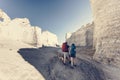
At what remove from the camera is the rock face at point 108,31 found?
60.3ft

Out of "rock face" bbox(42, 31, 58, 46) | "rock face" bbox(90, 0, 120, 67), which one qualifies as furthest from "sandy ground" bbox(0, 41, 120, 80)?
"rock face" bbox(42, 31, 58, 46)

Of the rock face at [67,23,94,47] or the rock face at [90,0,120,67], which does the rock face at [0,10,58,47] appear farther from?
the rock face at [90,0,120,67]

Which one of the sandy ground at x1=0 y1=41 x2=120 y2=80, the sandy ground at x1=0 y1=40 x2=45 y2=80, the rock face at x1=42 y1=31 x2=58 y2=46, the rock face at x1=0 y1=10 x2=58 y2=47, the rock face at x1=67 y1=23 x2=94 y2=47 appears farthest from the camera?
the rock face at x1=42 y1=31 x2=58 y2=46

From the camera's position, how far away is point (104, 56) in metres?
19.8

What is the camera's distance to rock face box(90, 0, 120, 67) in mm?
18391

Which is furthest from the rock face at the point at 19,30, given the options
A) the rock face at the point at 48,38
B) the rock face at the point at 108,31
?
the rock face at the point at 108,31

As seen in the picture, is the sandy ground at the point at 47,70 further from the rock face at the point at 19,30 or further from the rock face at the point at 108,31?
the rock face at the point at 19,30

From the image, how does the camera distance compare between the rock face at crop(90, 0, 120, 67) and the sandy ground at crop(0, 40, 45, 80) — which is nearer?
the sandy ground at crop(0, 40, 45, 80)

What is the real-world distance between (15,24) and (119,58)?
1547 inches

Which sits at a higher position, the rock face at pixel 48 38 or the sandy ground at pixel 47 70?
the rock face at pixel 48 38

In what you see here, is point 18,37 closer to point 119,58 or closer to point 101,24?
point 101,24

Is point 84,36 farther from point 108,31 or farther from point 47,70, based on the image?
point 47,70

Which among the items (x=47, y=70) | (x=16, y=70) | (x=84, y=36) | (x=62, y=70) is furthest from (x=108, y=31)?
(x=84, y=36)

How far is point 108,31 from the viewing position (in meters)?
19.7
